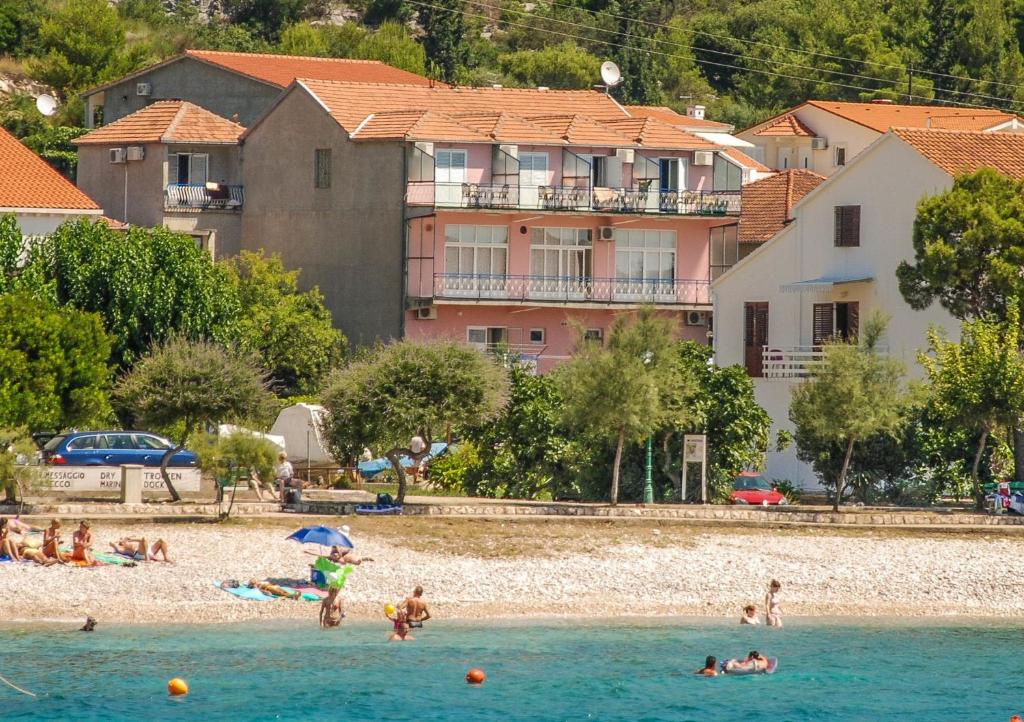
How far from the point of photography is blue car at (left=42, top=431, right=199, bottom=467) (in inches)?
1935

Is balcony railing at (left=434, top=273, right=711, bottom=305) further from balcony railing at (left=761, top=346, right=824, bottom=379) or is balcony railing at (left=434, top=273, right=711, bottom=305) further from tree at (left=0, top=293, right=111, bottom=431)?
tree at (left=0, top=293, right=111, bottom=431)

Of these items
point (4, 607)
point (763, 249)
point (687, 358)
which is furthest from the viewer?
point (763, 249)

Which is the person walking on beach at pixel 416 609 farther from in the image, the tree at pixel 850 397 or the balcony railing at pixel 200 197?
the balcony railing at pixel 200 197

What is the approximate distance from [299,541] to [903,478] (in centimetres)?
1763

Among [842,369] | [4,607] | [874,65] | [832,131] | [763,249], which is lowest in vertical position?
[4,607]

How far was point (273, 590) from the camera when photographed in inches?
1597

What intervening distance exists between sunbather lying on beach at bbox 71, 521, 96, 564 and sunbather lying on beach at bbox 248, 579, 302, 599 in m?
3.30

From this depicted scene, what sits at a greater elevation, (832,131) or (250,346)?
(832,131)

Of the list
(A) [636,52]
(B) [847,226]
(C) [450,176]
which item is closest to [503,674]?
(B) [847,226]

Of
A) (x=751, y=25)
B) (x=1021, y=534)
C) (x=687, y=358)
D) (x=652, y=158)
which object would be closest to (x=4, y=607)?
(x=687, y=358)

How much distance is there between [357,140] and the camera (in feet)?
229

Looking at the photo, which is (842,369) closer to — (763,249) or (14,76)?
(763,249)

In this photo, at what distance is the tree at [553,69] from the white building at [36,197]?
163 ft

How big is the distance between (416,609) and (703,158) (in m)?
36.4
